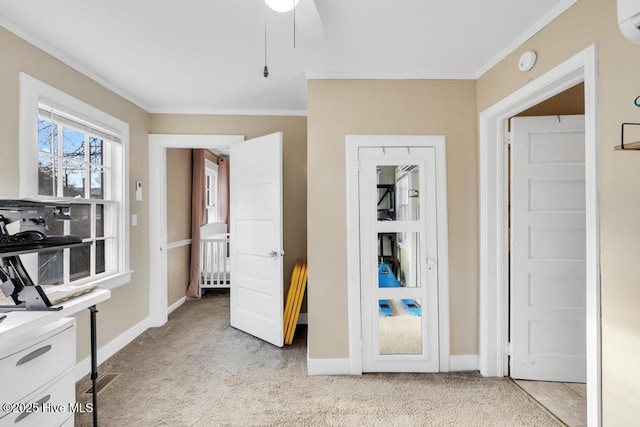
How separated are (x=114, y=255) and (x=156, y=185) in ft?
2.86

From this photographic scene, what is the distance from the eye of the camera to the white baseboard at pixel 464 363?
2480 mm

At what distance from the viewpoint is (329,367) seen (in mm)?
2451

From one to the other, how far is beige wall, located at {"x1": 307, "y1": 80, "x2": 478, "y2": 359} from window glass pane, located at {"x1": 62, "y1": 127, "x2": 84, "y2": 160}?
193cm

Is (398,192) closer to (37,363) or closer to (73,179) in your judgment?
(37,363)

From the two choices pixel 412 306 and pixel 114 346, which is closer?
pixel 412 306

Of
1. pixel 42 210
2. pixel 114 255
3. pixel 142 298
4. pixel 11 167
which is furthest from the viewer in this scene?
pixel 142 298

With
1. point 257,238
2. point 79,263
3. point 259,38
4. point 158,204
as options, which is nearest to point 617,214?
point 259,38

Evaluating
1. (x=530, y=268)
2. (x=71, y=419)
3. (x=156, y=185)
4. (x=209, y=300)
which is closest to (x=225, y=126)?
(x=156, y=185)

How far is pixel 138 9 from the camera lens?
1696 mm

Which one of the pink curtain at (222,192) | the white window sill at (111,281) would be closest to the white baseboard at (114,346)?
the white window sill at (111,281)

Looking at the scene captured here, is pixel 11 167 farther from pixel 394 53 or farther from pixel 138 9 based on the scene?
pixel 394 53

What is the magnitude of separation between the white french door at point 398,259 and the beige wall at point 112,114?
91.0 inches

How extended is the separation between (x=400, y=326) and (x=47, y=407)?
225 cm

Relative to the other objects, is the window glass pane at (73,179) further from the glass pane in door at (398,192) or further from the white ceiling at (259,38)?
the glass pane in door at (398,192)
